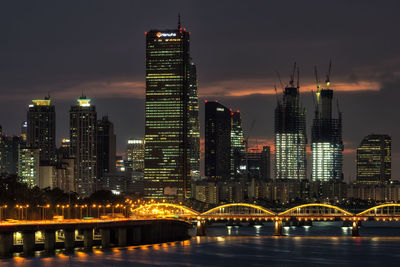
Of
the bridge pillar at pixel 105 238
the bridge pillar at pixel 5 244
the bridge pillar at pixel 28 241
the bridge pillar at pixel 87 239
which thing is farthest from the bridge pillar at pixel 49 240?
the bridge pillar at pixel 105 238

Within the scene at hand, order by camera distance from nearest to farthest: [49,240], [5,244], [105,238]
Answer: [5,244] < [49,240] < [105,238]

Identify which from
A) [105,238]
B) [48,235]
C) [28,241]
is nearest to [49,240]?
[48,235]

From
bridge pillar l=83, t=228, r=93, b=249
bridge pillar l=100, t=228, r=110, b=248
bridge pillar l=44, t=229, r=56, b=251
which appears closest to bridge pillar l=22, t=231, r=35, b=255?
bridge pillar l=44, t=229, r=56, b=251

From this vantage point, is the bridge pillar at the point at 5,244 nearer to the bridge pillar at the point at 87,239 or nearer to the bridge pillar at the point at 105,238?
the bridge pillar at the point at 87,239

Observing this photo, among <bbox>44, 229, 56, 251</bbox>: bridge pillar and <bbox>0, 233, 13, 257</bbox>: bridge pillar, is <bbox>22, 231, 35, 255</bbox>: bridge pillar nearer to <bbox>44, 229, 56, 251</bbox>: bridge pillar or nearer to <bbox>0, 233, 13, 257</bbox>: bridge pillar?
Result: <bbox>44, 229, 56, 251</bbox>: bridge pillar

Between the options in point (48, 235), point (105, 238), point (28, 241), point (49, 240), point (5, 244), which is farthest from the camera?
point (105, 238)

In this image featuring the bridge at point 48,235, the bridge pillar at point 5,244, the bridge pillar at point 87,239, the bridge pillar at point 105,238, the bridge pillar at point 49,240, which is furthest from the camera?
the bridge pillar at point 105,238

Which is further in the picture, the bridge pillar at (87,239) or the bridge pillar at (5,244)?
the bridge pillar at (87,239)

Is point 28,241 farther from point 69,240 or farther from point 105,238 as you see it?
point 105,238

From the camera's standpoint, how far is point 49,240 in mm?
175125

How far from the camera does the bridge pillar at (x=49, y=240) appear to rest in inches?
6831

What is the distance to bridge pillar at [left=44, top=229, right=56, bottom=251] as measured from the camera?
173500 millimetres

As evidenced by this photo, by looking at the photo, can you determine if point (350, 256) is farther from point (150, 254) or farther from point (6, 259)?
point (6, 259)

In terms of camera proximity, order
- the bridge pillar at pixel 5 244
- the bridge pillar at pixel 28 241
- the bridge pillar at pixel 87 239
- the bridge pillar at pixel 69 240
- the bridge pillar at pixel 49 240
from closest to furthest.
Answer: the bridge pillar at pixel 5 244, the bridge pillar at pixel 28 241, the bridge pillar at pixel 49 240, the bridge pillar at pixel 69 240, the bridge pillar at pixel 87 239
